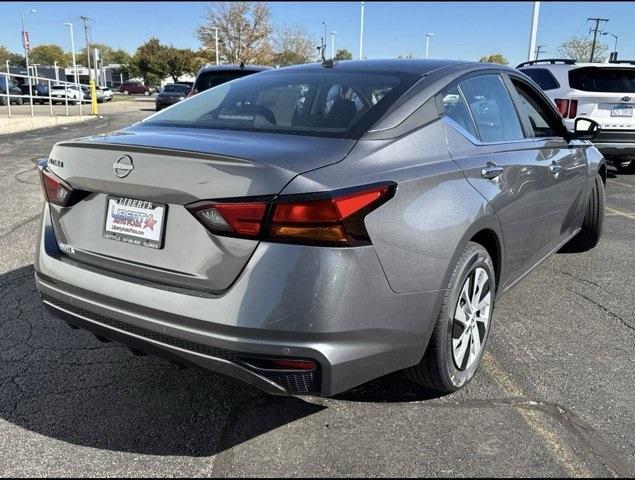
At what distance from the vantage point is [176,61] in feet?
256

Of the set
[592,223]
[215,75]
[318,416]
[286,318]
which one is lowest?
[318,416]

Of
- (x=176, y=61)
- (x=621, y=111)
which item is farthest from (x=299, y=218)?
(x=176, y=61)

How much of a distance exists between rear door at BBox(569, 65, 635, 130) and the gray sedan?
22.0 feet

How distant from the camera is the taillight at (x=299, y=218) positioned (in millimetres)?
2076

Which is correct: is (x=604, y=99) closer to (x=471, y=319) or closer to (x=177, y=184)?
(x=471, y=319)

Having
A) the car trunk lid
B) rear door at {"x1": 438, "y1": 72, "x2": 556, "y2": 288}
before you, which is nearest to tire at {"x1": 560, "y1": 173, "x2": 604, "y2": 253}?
rear door at {"x1": 438, "y1": 72, "x2": 556, "y2": 288}

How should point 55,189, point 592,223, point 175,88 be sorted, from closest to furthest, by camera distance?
point 55,189 < point 592,223 < point 175,88

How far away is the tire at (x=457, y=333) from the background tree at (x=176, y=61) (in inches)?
3074

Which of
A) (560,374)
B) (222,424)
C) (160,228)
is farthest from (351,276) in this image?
(560,374)

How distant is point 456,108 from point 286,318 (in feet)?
5.04

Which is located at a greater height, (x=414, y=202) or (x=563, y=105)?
(x=563, y=105)

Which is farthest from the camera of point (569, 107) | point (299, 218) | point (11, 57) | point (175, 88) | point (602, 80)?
point (11, 57)

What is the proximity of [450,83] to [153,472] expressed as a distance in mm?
2256

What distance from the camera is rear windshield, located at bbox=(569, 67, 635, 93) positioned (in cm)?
906
